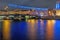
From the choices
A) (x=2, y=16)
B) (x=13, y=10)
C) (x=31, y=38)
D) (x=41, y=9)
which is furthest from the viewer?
(x=41, y=9)

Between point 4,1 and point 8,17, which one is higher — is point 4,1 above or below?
above

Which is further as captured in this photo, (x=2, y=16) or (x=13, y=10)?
(x=13, y=10)

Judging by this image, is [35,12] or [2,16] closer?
[2,16]

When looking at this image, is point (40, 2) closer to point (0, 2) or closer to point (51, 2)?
point (51, 2)

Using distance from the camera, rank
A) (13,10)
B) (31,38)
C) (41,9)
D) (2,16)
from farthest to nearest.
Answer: (41,9)
(13,10)
(2,16)
(31,38)

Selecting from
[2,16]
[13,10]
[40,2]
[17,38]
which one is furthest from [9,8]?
[17,38]

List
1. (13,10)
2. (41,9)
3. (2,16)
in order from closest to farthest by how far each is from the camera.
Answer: (2,16), (13,10), (41,9)

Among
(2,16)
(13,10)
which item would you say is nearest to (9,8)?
(13,10)

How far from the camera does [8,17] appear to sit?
2225 centimetres

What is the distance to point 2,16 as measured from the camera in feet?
72.1

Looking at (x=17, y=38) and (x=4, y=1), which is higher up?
(x=4, y=1)

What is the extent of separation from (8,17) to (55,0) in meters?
6.73

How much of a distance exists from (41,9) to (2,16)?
522cm

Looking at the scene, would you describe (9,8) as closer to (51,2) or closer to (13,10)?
(13,10)
